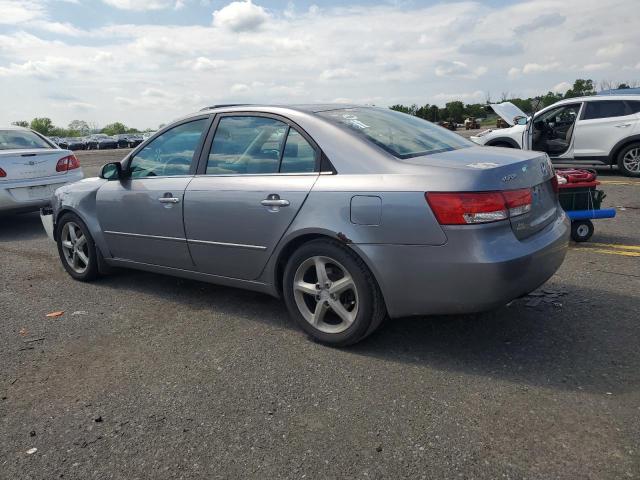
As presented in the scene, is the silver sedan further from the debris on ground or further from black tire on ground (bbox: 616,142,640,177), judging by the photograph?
black tire on ground (bbox: 616,142,640,177)

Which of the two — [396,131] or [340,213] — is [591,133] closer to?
[396,131]

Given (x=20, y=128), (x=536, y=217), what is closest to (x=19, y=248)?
(x=20, y=128)

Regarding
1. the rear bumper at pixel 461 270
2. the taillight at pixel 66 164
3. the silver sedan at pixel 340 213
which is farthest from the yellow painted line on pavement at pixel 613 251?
the taillight at pixel 66 164

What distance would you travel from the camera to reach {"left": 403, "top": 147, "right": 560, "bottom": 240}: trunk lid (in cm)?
304

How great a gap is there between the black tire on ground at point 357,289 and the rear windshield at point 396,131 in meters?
0.70

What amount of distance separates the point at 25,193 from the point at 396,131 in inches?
252

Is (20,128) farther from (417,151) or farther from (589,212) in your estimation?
(589,212)

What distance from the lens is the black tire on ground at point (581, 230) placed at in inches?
235

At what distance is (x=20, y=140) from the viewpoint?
855 cm

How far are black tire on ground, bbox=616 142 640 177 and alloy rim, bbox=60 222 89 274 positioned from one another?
1050 centimetres

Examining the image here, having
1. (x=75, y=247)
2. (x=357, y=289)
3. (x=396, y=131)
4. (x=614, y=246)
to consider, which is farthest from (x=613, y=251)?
(x=75, y=247)

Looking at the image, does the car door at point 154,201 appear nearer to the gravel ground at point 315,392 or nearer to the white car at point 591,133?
the gravel ground at point 315,392

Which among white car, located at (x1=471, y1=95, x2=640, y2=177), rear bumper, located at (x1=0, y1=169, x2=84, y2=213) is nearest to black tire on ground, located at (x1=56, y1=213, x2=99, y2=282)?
rear bumper, located at (x1=0, y1=169, x2=84, y2=213)

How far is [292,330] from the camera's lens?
12.9ft
